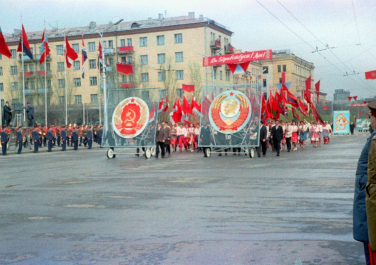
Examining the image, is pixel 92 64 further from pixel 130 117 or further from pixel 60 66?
pixel 130 117

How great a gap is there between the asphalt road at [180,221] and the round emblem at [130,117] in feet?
34.3

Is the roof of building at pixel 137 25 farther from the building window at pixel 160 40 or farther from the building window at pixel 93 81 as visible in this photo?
the building window at pixel 93 81

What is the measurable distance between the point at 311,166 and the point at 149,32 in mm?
63540

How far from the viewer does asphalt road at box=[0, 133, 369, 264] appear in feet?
20.0

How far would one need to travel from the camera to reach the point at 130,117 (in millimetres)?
24812

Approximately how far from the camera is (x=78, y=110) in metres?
77.2

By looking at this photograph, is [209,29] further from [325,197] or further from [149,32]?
[325,197]

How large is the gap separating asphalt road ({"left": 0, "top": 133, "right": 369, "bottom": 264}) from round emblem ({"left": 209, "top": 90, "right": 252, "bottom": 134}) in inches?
414

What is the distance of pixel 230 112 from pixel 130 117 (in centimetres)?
472

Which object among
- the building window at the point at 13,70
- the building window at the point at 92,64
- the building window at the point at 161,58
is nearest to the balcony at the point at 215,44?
the building window at the point at 161,58

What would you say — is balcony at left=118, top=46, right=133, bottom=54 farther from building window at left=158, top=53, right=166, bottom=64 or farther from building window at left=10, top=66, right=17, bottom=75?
building window at left=10, top=66, right=17, bottom=75

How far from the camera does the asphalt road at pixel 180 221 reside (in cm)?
609

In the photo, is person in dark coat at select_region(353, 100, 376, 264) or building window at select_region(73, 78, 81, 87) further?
building window at select_region(73, 78, 81, 87)

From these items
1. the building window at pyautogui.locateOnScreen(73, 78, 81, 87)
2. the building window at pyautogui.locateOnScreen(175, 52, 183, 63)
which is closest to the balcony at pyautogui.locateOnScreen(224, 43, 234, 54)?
the building window at pyautogui.locateOnScreen(175, 52, 183, 63)
